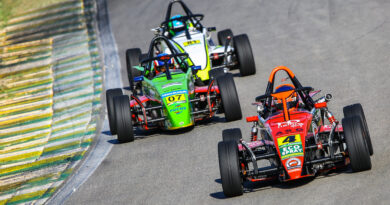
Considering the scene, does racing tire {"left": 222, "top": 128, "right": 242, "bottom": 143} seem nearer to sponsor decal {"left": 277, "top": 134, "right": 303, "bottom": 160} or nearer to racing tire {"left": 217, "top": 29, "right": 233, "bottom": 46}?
sponsor decal {"left": 277, "top": 134, "right": 303, "bottom": 160}

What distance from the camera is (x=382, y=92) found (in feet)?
49.5

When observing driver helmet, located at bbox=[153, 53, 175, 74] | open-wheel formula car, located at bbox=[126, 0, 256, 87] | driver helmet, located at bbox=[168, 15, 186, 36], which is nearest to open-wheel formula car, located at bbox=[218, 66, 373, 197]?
driver helmet, located at bbox=[153, 53, 175, 74]

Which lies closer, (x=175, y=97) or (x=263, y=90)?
(x=175, y=97)

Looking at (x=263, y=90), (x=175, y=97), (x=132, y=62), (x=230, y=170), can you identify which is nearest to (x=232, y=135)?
(x=230, y=170)

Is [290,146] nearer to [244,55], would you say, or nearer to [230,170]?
[230,170]

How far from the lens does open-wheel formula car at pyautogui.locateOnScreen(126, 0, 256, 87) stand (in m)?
18.6

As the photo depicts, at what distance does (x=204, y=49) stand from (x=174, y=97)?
421cm

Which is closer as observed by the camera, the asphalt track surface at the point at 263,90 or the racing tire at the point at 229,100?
the asphalt track surface at the point at 263,90

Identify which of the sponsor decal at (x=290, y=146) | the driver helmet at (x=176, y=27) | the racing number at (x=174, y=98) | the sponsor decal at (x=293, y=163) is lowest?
the sponsor decal at (x=293, y=163)

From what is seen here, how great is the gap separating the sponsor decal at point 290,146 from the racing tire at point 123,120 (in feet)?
17.4

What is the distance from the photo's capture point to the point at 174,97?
14852mm

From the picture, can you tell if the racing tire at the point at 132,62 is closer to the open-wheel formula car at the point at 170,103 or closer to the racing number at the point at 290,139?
the open-wheel formula car at the point at 170,103

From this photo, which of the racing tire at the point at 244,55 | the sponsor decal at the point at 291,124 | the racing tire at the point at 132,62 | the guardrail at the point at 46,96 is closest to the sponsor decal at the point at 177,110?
the guardrail at the point at 46,96

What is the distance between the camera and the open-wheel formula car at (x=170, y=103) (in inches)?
580
